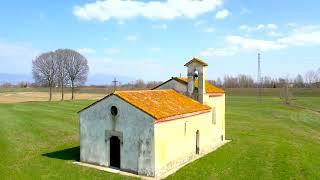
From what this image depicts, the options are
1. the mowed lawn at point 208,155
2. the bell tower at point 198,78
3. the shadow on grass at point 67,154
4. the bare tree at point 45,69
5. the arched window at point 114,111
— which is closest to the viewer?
the mowed lawn at point 208,155

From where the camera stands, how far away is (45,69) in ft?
280

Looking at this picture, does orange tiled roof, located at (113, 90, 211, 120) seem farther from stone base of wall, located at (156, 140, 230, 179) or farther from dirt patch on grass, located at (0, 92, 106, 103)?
dirt patch on grass, located at (0, 92, 106, 103)

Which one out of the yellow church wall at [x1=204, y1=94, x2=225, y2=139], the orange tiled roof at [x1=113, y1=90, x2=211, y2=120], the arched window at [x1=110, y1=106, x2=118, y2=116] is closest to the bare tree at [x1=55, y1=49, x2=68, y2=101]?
the yellow church wall at [x1=204, y1=94, x2=225, y2=139]

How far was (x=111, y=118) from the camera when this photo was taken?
22.6 m

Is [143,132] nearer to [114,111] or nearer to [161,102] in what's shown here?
[114,111]

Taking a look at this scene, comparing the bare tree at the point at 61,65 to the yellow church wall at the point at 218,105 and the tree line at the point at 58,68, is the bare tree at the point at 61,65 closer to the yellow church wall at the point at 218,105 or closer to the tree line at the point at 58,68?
the tree line at the point at 58,68

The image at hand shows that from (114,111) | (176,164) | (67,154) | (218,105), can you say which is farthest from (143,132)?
(218,105)

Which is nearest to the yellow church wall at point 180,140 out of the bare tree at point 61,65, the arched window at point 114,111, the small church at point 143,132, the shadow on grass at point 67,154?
the small church at point 143,132

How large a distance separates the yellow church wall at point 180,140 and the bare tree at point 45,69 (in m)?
63.1

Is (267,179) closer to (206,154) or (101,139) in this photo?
(206,154)

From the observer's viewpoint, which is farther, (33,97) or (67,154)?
(33,97)

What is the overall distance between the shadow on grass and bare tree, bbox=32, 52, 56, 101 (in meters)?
60.8

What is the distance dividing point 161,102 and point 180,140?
9.51 feet

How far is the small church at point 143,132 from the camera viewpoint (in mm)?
21031
